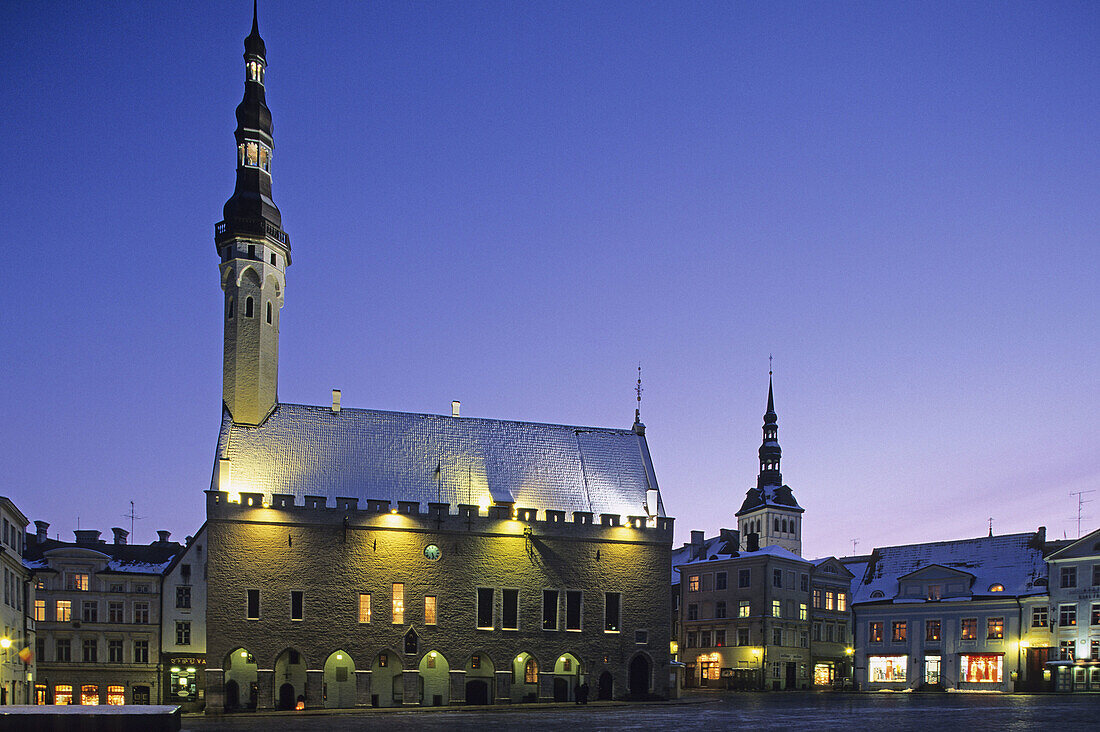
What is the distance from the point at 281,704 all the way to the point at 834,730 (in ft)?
86.4

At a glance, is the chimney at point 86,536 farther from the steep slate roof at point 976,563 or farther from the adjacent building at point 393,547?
the steep slate roof at point 976,563

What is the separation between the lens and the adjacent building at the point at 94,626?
4866 cm

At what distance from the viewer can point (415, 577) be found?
48688 millimetres

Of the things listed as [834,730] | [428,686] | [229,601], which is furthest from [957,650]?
[229,601]

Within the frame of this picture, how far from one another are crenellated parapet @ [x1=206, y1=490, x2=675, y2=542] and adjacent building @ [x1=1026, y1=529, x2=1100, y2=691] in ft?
73.9

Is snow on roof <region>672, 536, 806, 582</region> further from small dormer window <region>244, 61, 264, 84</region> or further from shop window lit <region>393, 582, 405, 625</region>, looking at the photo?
small dormer window <region>244, 61, 264, 84</region>

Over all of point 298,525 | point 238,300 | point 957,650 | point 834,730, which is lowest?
point 957,650

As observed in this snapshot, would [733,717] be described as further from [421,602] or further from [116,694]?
[116,694]

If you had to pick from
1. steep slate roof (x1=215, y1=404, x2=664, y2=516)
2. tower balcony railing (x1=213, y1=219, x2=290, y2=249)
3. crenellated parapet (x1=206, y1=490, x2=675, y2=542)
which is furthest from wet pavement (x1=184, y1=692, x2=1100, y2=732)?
tower balcony railing (x1=213, y1=219, x2=290, y2=249)

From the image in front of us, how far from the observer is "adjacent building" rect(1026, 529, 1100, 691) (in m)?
54.9

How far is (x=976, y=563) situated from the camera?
6397 centimetres

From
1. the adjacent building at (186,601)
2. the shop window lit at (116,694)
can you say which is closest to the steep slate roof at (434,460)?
the adjacent building at (186,601)

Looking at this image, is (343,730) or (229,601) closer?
(343,730)

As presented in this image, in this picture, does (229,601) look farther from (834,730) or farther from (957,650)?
(957,650)
